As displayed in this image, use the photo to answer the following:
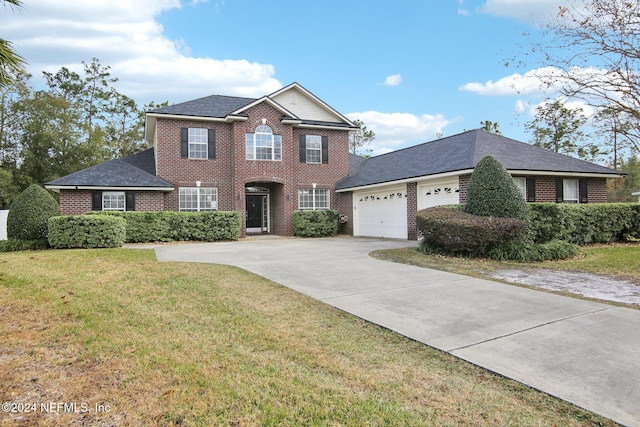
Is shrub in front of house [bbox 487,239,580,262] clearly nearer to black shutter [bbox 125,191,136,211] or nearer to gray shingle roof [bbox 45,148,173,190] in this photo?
gray shingle roof [bbox 45,148,173,190]

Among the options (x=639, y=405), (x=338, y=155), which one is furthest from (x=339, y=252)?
(x=338, y=155)

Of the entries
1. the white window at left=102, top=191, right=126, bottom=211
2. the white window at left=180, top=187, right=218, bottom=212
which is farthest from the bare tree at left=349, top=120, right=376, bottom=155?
the white window at left=102, top=191, right=126, bottom=211

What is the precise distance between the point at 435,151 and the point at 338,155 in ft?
19.8

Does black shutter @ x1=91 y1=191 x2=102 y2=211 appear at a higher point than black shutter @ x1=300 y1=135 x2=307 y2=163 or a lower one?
lower

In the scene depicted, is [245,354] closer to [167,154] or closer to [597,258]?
[597,258]

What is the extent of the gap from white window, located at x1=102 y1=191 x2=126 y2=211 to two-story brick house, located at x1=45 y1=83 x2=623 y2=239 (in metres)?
0.04

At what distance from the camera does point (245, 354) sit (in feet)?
11.7

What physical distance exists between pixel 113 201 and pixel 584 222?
1875cm

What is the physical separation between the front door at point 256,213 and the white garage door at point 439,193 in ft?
32.8

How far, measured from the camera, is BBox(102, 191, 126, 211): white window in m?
17.0

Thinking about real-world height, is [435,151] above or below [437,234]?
above

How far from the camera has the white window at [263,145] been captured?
755 inches

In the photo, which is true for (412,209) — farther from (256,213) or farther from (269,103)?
(256,213)

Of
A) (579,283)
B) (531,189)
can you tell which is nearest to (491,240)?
(579,283)
